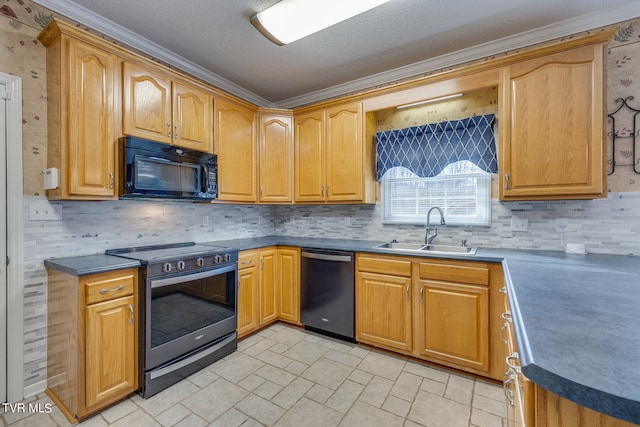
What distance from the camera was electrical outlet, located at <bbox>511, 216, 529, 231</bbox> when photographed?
2402 millimetres

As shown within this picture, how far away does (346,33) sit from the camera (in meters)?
2.35

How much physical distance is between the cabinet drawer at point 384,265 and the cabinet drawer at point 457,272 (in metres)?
0.14

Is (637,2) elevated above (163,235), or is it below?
above

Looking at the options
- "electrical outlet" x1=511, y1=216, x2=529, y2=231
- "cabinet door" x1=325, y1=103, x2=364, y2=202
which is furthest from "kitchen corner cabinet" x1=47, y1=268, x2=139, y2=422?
"electrical outlet" x1=511, y1=216, x2=529, y2=231

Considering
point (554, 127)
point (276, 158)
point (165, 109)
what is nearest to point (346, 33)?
point (276, 158)

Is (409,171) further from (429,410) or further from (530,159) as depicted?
(429,410)

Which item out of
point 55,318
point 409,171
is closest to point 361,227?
point 409,171

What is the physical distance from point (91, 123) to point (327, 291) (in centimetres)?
225

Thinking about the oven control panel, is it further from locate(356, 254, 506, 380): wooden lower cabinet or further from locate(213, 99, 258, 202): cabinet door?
locate(356, 254, 506, 380): wooden lower cabinet

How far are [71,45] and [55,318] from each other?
1759mm

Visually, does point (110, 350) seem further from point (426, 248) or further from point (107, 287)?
point (426, 248)

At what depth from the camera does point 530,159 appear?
2.12 m

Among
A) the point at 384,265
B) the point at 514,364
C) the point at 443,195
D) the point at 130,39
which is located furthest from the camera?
the point at 443,195

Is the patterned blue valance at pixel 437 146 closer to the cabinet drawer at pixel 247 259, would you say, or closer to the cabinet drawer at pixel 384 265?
the cabinet drawer at pixel 384 265
